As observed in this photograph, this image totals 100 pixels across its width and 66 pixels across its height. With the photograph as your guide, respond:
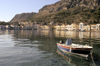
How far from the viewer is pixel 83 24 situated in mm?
163500

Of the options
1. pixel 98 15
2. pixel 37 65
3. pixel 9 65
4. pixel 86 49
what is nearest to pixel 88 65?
pixel 86 49

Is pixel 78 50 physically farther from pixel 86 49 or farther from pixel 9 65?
pixel 9 65

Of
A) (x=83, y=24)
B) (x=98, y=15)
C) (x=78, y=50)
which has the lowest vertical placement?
(x=78, y=50)

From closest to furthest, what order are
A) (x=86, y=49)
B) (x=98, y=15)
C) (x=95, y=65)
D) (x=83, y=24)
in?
(x=95, y=65) < (x=86, y=49) < (x=83, y=24) < (x=98, y=15)

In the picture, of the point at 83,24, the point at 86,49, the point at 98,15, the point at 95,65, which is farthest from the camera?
the point at 98,15

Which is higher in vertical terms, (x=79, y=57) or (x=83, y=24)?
(x=83, y=24)

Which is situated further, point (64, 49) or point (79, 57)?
point (64, 49)

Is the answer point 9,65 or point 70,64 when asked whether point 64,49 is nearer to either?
point 70,64

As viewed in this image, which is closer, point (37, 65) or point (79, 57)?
point (37, 65)

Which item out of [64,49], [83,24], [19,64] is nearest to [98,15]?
[83,24]

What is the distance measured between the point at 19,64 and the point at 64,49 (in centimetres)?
1179

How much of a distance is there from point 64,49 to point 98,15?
17046 cm

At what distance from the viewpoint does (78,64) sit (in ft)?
62.6

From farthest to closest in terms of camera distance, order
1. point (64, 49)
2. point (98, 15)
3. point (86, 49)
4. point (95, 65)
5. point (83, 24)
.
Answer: point (98, 15), point (83, 24), point (64, 49), point (86, 49), point (95, 65)
